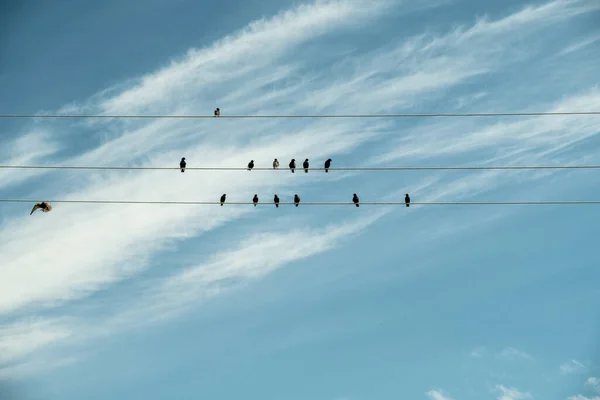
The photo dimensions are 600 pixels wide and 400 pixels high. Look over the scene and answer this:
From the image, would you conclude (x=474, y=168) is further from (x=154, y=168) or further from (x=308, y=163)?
(x=308, y=163)

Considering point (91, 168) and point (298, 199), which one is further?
point (298, 199)

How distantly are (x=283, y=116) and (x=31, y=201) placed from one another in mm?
8645

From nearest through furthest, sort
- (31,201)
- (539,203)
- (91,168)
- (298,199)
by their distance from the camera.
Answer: (539,203) → (91,168) → (31,201) → (298,199)

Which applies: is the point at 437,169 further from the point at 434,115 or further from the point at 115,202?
the point at 115,202

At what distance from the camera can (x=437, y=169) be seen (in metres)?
18.8

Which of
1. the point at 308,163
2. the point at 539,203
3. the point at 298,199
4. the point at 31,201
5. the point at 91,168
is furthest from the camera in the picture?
the point at 308,163

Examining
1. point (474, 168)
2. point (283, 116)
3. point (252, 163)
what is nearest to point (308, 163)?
point (252, 163)

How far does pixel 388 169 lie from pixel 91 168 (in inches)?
351

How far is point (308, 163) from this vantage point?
31.4 meters

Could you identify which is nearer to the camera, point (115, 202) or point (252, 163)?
point (115, 202)

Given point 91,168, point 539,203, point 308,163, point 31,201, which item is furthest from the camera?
point 308,163

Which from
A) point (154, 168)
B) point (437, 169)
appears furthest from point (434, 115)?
point (154, 168)

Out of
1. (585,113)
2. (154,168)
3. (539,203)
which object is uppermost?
(585,113)

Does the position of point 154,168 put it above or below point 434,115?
below
